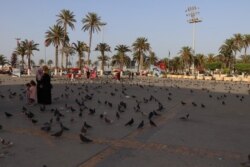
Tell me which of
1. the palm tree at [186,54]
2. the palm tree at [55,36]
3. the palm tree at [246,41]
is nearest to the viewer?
the palm tree at [55,36]

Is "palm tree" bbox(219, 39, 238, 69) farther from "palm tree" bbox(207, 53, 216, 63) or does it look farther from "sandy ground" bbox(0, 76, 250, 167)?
"sandy ground" bbox(0, 76, 250, 167)

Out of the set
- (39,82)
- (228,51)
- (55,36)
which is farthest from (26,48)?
(39,82)

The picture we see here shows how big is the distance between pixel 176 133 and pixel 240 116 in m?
5.48

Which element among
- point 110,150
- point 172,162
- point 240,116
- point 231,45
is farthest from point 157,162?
point 231,45

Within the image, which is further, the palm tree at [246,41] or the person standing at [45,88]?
the palm tree at [246,41]

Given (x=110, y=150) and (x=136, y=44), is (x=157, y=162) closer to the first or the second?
(x=110, y=150)

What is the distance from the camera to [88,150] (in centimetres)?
759

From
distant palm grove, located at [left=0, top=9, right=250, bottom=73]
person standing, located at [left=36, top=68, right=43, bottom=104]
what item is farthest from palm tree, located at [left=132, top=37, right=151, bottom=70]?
person standing, located at [left=36, top=68, right=43, bottom=104]

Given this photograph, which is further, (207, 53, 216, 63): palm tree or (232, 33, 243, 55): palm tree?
(207, 53, 216, 63): palm tree

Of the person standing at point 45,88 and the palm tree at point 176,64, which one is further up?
the palm tree at point 176,64

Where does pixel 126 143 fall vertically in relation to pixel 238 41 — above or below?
below

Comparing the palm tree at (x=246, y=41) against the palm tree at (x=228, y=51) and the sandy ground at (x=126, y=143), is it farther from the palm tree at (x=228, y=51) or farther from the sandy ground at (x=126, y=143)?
the sandy ground at (x=126, y=143)

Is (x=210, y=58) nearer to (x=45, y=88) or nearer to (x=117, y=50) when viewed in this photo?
(x=117, y=50)

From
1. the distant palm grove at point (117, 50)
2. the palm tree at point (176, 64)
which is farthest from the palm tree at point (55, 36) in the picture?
the palm tree at point (176, 64)
